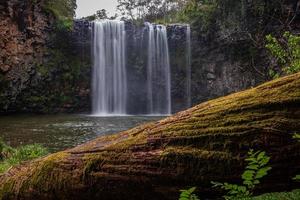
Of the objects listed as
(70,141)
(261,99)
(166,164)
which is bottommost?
(70,141)

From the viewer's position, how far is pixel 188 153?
293cm

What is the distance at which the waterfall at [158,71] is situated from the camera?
3062 cm

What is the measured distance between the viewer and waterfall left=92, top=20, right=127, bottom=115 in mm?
29766

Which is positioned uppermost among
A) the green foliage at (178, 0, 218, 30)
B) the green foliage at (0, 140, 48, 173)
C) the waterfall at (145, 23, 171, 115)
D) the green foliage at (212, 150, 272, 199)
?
the green foliage at (178, 0, 218, 30)

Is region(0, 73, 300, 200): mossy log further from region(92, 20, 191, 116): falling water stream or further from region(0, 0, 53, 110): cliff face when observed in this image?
region(92, 20, 191, 116): falling water stream

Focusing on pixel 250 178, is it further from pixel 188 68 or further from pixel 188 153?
pixel 188 68

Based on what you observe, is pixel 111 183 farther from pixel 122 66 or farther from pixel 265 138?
pixel 122 66

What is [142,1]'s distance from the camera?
54.6 m

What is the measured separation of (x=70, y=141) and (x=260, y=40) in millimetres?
17903

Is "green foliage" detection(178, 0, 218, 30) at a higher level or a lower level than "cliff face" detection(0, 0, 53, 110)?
higher

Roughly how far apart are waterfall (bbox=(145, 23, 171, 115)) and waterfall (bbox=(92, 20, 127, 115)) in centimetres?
214

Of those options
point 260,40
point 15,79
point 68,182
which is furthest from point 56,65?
point 68,182

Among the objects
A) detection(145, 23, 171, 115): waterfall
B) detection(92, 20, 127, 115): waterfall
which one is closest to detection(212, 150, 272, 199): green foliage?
detection(92, 20, 127, 115): waterfall

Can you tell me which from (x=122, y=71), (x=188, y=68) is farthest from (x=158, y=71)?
(x=122, y=71)
